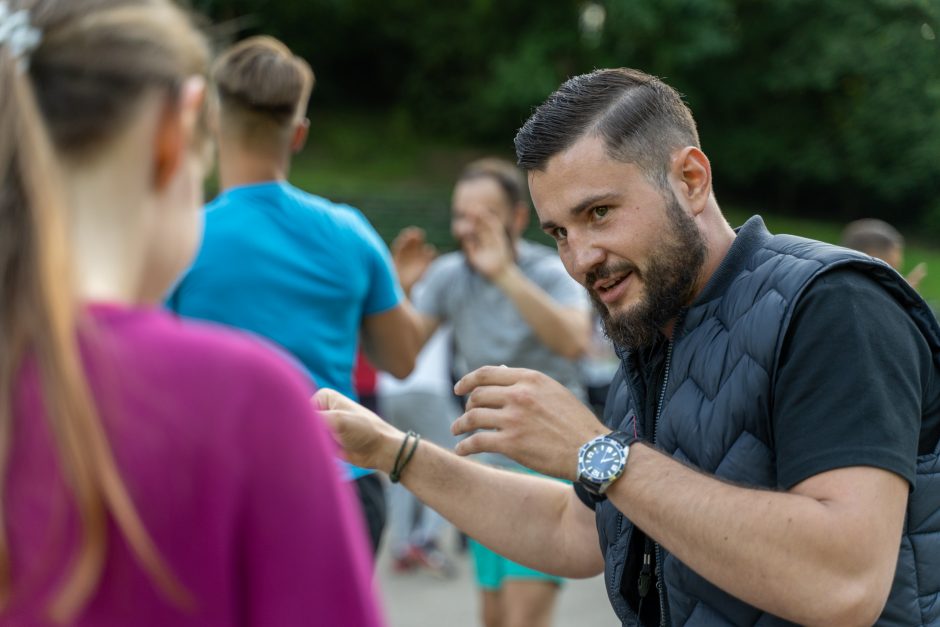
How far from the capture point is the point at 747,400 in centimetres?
173

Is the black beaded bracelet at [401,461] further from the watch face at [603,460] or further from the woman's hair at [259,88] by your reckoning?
the woman's hair at [259,88]

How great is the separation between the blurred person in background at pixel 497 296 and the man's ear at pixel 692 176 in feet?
7.32

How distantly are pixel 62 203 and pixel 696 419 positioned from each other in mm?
1243

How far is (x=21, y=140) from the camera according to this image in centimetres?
90

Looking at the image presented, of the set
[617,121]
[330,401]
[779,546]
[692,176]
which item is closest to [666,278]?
[692,176]

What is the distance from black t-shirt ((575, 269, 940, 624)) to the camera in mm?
1599

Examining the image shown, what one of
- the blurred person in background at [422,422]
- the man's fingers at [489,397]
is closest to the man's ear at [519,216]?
the blurred person in background at [422,422]

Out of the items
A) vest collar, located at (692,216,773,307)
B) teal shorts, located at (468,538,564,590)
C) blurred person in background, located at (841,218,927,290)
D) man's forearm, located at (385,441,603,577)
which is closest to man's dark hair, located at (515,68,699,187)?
vest collar, located at (692,216,773,307)

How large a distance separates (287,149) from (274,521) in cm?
240

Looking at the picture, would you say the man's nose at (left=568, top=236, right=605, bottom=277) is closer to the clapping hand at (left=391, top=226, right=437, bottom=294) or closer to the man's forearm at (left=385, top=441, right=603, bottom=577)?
the man's forearm at (left=385, top=441, right=603, bottom=577)

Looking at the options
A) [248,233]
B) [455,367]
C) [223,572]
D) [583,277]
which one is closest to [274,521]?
[223,572]

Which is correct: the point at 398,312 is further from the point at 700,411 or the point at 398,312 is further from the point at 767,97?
the point at 767,97

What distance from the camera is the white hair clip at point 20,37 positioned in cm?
92

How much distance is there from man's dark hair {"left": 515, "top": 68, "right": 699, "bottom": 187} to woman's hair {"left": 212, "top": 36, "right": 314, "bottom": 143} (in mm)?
1129
